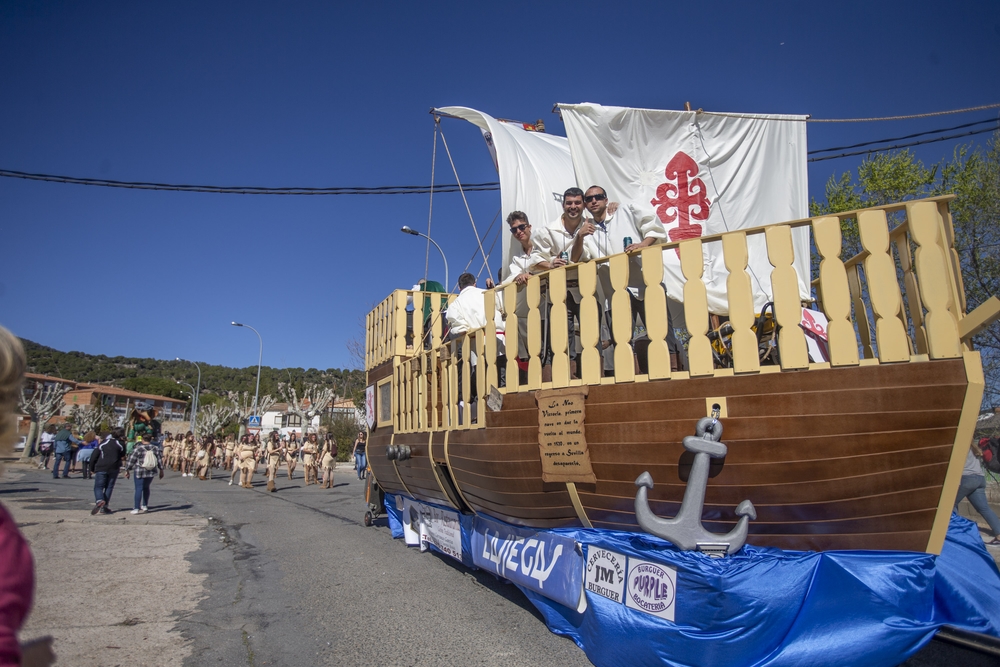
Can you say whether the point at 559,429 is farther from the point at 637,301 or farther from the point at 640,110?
the point at 640,110

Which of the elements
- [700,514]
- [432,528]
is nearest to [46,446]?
[432,528]

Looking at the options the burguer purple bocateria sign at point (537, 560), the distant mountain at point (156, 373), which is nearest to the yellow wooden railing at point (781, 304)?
the burguer purple bocateria sign at point (537, 560)

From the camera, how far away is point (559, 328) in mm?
3785

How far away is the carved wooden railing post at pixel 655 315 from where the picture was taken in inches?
125

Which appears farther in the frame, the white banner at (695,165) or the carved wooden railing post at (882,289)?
Result: the white banner at (695,165)

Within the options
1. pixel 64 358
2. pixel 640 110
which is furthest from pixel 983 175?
pixel 64 358

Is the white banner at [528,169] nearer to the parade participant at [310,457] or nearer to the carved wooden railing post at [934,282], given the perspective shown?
the carved wooden railing post at [934,282]

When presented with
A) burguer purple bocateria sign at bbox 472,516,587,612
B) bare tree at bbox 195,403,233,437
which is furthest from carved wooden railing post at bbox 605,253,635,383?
bare tree at bbox 195,403,233,437

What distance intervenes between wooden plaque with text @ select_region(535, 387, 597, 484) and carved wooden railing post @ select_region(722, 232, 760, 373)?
92cm

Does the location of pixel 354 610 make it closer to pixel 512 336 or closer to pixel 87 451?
pixel 512 336

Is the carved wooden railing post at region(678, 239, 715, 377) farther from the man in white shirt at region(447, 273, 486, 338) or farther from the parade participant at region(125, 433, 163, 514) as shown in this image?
the parade participant at region(125, 433, 163, 514)

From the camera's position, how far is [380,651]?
368cm

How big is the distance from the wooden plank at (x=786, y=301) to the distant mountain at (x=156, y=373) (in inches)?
2899

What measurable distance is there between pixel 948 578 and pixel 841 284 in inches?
59.2
